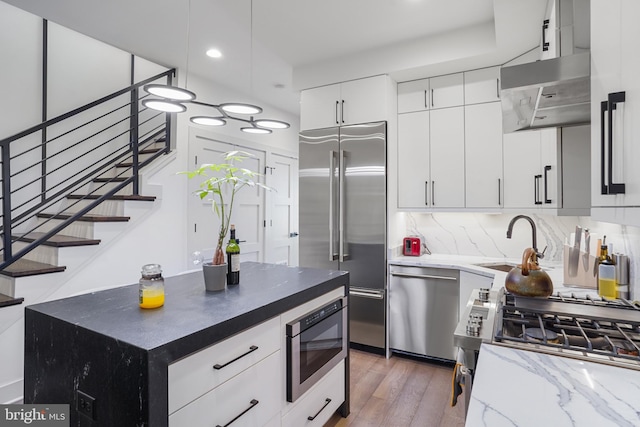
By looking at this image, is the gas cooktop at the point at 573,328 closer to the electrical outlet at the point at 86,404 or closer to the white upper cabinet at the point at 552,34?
the white upper cabinet at the point at 552,34

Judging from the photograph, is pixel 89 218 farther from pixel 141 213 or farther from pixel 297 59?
pixel 297 59

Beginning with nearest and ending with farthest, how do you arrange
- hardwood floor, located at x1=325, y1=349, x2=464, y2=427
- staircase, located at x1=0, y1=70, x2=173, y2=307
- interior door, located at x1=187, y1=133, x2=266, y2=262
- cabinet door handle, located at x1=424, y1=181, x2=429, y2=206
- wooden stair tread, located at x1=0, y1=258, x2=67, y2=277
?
hardwood floor, located at x1=325, y1=349, x2=464, y2=427 < wooden stair tread, located at x1=0, y1=258, x2=67, y2=277 < staircase, located at x1=0, y1=70, x2=173, y2=307 < cabinet door handle, located at x1=424, y1=181, x2=429, y2=206 < interior door, located at x1=187, y1=133, x2=266, y2=262

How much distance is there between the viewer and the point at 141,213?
10.9 feet

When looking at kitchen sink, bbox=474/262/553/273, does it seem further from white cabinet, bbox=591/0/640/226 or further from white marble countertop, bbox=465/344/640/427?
white marble countertop, bbox=465/344/640/427

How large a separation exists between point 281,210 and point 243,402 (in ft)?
13.1

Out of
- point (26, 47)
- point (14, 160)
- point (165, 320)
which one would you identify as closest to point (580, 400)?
point (165, 320)

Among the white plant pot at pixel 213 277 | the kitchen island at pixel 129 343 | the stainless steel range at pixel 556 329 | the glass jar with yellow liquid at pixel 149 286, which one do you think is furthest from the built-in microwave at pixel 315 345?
the stainless steel range at pixel 556 329

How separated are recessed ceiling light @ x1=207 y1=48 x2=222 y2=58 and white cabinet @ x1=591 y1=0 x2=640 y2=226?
3.07m

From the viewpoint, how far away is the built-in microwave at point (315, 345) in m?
1.72

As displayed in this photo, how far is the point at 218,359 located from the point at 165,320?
0.83ft

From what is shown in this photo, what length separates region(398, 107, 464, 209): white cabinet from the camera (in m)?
3.15

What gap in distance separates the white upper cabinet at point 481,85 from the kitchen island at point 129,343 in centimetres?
244

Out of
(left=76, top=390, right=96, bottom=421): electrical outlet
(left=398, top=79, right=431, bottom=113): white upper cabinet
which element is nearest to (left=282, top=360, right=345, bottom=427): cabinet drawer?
(left=76, top=390, right=96, bottom=421): electrical outlet

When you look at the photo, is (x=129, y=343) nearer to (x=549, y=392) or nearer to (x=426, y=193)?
(x=549, y=392)
